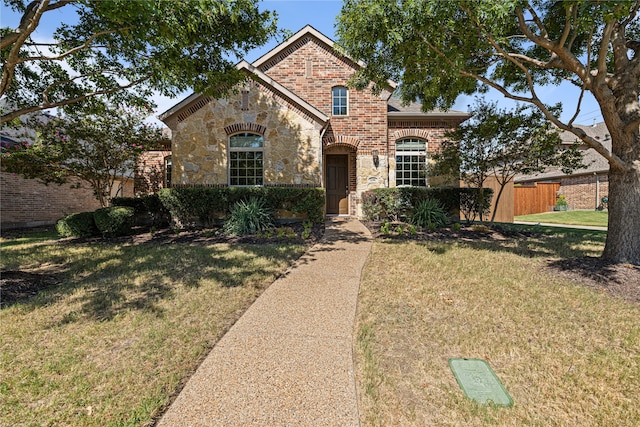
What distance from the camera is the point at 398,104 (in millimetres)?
14219

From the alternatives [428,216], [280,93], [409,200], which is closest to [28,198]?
[280,93]

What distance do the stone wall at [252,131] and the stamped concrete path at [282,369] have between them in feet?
21.7

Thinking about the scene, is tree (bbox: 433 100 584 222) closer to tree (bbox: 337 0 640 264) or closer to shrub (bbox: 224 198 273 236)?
tree (bbox: 337 0 640 264)

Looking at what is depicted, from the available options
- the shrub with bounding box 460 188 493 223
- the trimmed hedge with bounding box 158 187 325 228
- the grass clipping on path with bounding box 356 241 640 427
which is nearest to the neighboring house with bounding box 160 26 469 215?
the trimmed hedge with bounding box 158 187 325 228

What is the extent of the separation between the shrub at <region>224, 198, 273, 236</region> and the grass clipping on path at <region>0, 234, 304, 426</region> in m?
2.64

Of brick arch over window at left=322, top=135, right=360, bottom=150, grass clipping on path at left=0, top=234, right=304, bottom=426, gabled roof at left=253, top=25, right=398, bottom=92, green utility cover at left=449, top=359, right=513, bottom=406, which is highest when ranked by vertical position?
gabled roof at left=253, top=25, right=398, bottom=92

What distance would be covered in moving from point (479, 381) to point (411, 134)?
11356mm

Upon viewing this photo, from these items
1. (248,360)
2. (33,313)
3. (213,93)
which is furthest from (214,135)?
(248,360)

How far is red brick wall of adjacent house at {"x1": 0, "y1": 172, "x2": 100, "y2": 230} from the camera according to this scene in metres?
12.3

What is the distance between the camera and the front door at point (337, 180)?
12.4 metres

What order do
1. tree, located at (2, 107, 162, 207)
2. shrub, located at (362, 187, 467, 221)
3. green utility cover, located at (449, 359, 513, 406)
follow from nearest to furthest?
green utility cover, located at (449, 359, 513, 406)
tree, located at (2, 107, 162, 207)
shrub, located at (362, 187, 467, 221)

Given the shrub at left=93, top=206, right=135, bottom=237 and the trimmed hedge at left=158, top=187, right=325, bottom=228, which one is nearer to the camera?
the shrub at left=93, top=206, right=135, bottom=237

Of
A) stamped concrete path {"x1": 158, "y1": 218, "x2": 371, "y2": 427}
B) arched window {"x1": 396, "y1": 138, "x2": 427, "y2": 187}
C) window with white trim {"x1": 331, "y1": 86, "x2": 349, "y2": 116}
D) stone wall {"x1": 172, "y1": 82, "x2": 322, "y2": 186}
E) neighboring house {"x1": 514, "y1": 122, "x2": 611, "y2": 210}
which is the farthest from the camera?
neighboring house {"x1": 514, "y1": 122, "x2": 611, "y2": 210}

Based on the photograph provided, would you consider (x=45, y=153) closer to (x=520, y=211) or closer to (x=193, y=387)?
(x=193, y=387)
